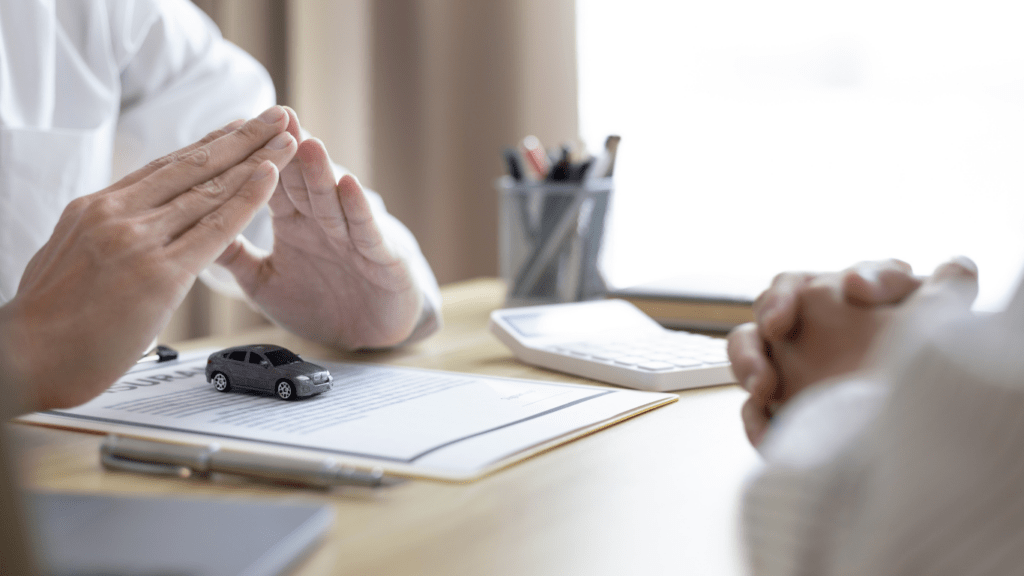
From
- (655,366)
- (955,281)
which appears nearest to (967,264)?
(955,281)

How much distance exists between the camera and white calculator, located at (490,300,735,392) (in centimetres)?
68

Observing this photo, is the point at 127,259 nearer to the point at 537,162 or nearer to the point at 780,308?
the point at 780,308

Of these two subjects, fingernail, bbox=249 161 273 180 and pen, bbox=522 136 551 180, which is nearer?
fingernail, bbox=249 161 273 180

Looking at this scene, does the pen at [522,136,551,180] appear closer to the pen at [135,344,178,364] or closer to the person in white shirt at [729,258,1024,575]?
the pen at [135,344,178,364]

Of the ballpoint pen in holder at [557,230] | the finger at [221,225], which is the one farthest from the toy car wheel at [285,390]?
the ballpoint pen in holder at [557,230]

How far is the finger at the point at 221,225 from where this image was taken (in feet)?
1.93

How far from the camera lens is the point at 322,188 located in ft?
2.29

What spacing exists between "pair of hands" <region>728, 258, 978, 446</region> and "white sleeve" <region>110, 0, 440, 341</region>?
659 mm

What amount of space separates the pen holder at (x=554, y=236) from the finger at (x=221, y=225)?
0.49 m

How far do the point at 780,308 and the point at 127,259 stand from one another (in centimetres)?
43

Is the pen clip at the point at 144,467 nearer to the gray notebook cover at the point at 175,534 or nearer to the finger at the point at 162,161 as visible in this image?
the gray notebook cover at the point at 175,534

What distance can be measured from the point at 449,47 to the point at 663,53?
0.52 metres

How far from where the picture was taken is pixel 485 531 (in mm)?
368

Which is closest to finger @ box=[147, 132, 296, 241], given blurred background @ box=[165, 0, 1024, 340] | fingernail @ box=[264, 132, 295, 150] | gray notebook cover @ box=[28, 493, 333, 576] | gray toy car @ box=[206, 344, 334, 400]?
fingernail @ box=[264, 132, 295, 150]
